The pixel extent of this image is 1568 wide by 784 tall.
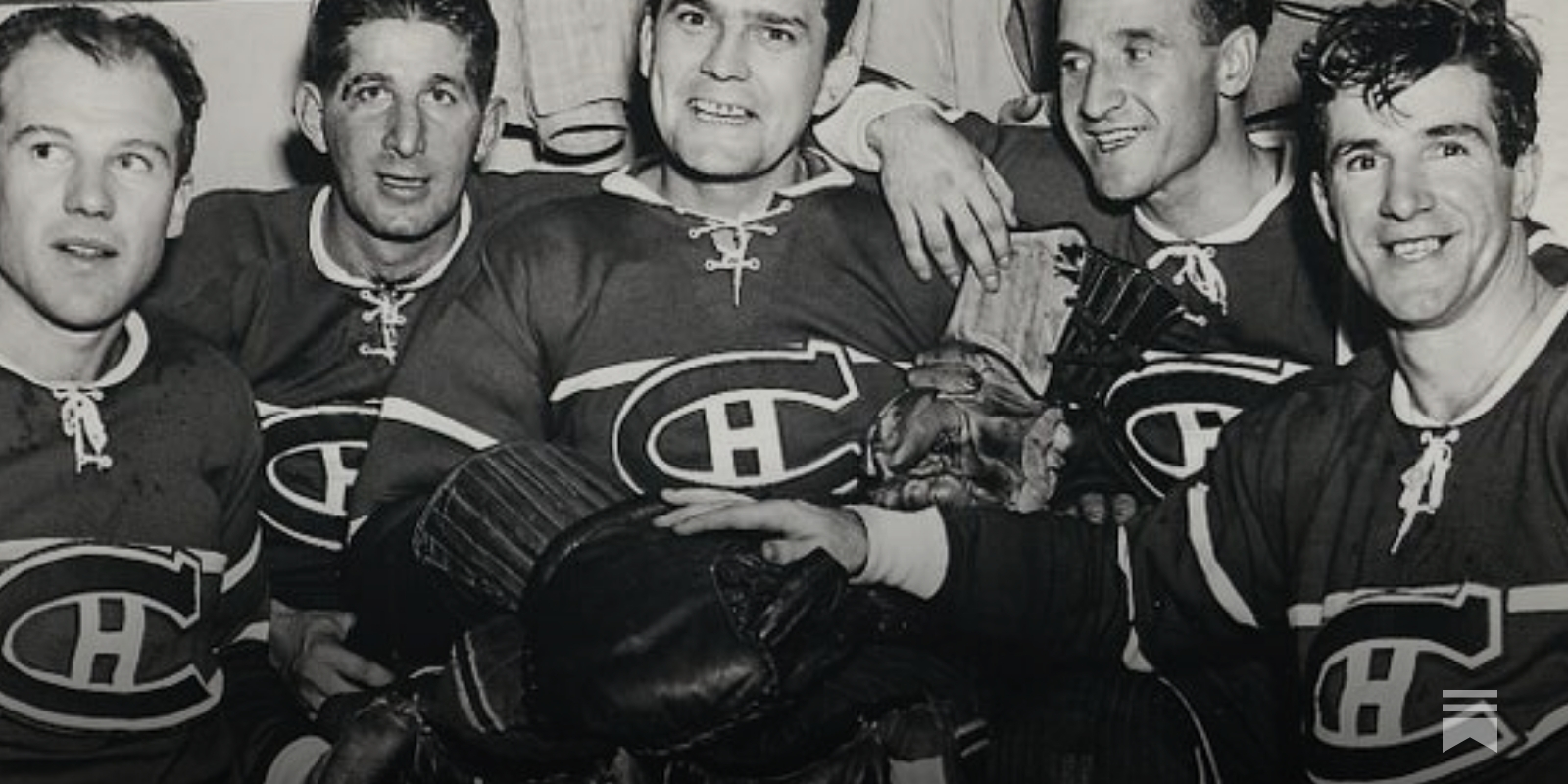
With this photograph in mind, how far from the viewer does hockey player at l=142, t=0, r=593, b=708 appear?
191 centimetres

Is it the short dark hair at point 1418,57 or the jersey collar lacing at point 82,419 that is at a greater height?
the short dark hair at point 1418,57

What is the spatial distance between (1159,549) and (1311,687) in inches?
7.4

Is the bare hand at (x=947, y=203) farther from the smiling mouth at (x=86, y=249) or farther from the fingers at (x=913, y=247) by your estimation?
the smiling mouth at (x=86, y=249)

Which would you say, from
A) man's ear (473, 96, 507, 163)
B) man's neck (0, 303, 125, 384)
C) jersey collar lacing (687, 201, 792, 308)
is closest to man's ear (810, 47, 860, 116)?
jersey collar lacing (687, 201, 792, 308)

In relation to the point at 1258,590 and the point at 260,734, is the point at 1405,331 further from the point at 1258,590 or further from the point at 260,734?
the point at 260,734

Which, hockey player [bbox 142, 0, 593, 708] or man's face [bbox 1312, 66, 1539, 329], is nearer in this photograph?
man's face [bbox 1312, 66, 1539, 329]

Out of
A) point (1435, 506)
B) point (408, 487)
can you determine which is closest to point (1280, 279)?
point (1435, 506)

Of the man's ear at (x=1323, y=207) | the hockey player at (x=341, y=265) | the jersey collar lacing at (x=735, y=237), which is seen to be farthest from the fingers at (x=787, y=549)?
the man's ear at (x=1323, y=207)

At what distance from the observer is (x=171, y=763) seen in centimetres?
190

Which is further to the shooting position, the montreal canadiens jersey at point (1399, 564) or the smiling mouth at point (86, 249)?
the smiling mouth at point (86, 249)

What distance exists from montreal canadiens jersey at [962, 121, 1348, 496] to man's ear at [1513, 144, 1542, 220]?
174 mm

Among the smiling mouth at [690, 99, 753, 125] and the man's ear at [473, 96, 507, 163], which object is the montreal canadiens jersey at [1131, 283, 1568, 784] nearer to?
the smiling mouth at [690, 99, 753, 125]

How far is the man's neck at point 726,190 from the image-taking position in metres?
1.92

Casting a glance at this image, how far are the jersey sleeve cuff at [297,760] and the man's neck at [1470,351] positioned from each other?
111 centimetres
